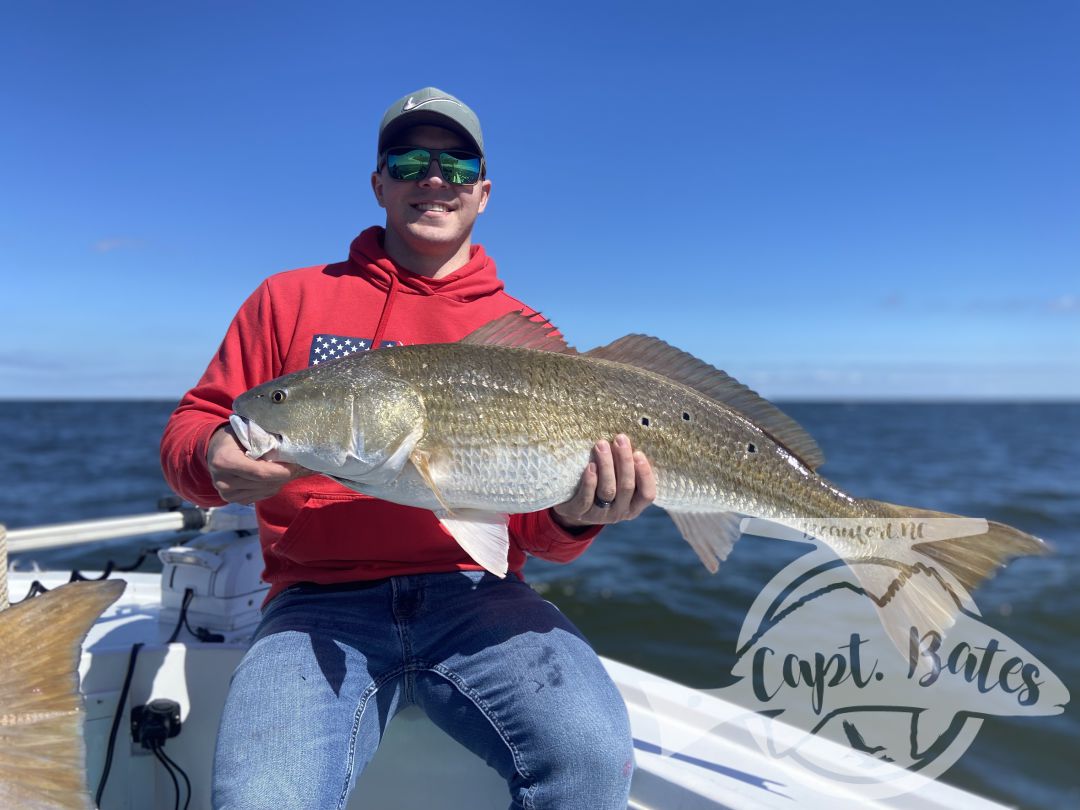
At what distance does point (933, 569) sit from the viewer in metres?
2.64

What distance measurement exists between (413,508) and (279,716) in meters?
0.85

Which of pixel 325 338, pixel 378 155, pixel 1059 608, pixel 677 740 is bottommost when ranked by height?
pixel 1059 608

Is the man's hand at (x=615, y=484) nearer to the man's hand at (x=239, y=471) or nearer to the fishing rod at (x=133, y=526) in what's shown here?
the man's hand at (x=239, y=471)

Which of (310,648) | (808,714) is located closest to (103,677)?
(310,648)

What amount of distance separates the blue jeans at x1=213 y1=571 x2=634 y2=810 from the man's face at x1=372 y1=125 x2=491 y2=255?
139 centimetres

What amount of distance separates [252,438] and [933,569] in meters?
2.34

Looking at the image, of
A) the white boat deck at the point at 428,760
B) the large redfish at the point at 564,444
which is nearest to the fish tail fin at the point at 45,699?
the large redfish at the point at 564,444

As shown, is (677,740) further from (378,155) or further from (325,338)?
(378,155)

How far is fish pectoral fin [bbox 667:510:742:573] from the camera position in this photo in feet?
9.34

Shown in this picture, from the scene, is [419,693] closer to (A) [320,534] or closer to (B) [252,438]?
(A) [320,534]

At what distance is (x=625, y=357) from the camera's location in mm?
2842

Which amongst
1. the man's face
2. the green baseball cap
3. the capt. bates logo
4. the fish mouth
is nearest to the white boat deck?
the capt. bates logo

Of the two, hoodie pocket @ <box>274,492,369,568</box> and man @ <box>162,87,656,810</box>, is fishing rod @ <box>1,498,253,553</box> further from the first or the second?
hoodie pocket @ <box>274,492,369,568</box>

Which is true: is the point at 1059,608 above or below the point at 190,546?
below
